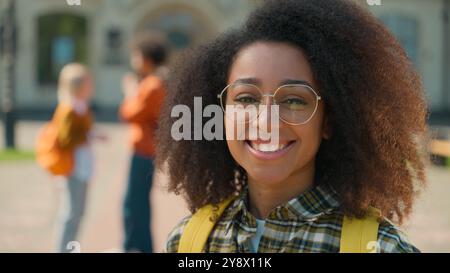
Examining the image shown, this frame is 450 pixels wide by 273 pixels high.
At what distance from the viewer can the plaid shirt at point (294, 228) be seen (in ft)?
5.31

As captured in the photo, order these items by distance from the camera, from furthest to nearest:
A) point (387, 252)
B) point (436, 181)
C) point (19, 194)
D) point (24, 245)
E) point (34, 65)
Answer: point (34, 65), point (436, 181), point (19, 194), point (24, 245), point (387, 252)

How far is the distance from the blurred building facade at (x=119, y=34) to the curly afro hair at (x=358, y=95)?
1963cm

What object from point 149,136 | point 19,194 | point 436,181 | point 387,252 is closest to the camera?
point 387,252

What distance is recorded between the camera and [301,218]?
1668 millimetres

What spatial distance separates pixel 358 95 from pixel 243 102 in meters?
0.27

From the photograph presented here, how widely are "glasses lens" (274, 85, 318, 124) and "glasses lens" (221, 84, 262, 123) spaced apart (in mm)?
52

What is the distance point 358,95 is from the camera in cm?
170

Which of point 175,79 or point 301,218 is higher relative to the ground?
point 175,79

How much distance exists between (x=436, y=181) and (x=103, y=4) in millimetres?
14478

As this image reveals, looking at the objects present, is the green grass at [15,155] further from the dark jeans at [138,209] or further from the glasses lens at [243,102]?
the glasses lens at [243,102]

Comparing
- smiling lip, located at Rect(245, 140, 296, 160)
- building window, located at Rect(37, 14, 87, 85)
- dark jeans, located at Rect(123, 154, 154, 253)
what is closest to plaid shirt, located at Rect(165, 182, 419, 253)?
smiling lip, located at Rect(245, 140, 296, 160)
